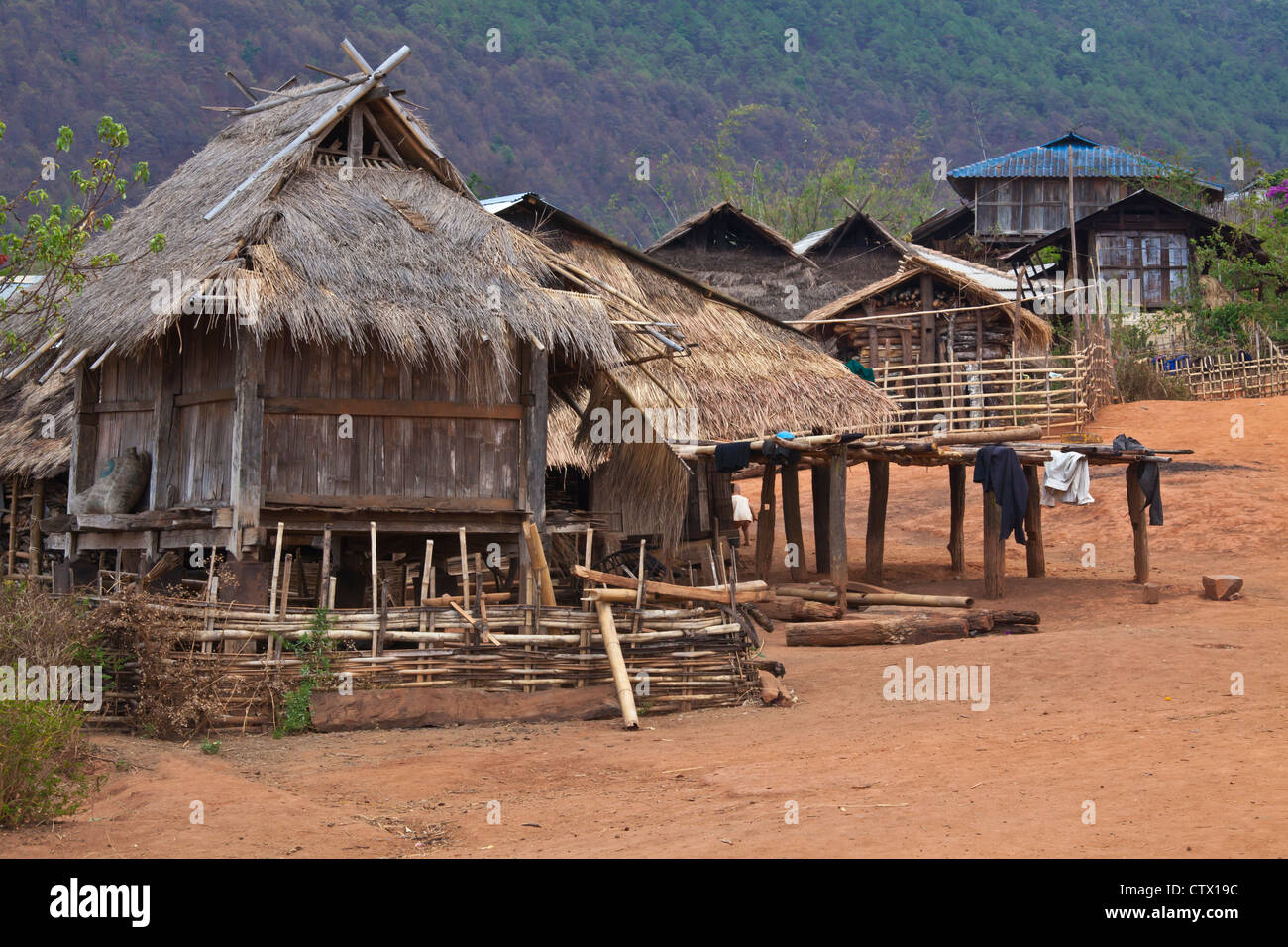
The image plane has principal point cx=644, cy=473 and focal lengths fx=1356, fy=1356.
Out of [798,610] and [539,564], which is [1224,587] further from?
[539,564]

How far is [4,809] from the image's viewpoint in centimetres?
789

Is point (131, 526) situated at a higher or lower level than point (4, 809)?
higher

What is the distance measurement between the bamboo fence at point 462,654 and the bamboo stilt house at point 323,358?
86 cm

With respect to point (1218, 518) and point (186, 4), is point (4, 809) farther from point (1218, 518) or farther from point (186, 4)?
point (186, 4)

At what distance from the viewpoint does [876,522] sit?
20.7 metres

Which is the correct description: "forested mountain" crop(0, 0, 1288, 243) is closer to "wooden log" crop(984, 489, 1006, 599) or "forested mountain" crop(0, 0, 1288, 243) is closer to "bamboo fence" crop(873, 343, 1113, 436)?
"bamboo fence" crop(873, 343, 1113, 436)

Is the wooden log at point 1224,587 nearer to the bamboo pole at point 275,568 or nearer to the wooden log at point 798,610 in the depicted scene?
the wooden log at point 798,610

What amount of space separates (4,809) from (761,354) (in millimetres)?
14743

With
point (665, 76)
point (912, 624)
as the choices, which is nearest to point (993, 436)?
point (912, 624)

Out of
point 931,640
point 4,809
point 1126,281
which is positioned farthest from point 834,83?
point 4,809

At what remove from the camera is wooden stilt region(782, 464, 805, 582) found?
66.5 feet

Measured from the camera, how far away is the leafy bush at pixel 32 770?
798cm

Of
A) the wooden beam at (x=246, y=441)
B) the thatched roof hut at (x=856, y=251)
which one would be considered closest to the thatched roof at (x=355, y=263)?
the wooden beam at (x=246, y=441)

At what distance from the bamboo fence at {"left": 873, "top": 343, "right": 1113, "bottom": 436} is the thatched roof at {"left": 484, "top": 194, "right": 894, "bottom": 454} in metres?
5.04
